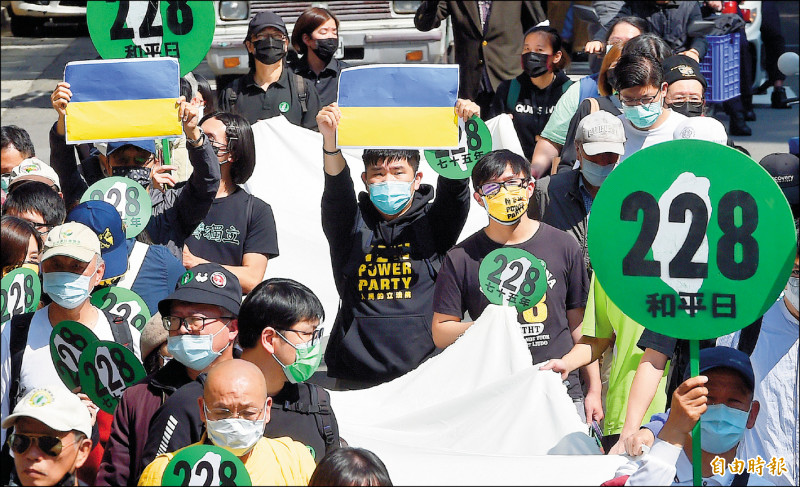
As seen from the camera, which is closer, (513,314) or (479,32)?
(513,314)

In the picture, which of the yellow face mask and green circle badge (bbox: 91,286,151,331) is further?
the yellow face mask

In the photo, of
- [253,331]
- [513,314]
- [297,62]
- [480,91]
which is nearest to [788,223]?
[513,314]

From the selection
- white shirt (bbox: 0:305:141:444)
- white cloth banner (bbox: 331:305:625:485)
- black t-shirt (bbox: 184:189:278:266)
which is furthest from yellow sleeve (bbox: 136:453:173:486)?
black t-shirt (bbox: 184:189:278:266)

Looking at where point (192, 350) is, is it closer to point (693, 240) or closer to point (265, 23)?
point (693, 240)

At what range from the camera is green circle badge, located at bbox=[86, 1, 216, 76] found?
680cm

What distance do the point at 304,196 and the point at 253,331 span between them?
153 inches

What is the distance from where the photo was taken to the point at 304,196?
8.20 meters

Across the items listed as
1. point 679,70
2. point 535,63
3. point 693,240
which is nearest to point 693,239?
point 693,240

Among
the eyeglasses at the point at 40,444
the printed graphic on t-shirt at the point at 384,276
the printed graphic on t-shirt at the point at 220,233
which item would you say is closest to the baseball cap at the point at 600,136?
the printed graphic on t-shirt at the point at 384,276

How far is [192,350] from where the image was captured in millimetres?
4398

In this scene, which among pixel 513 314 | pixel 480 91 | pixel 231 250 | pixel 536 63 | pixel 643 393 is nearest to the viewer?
pixel 643 393

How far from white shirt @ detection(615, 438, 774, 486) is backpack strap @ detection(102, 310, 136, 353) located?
2.16m

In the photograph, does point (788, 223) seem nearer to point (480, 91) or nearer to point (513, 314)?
point (513, 314)

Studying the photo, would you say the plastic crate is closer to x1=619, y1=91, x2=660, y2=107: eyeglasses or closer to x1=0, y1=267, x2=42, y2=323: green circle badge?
x1=619, y1=91, x2=660, y2=107: eyeglasses
